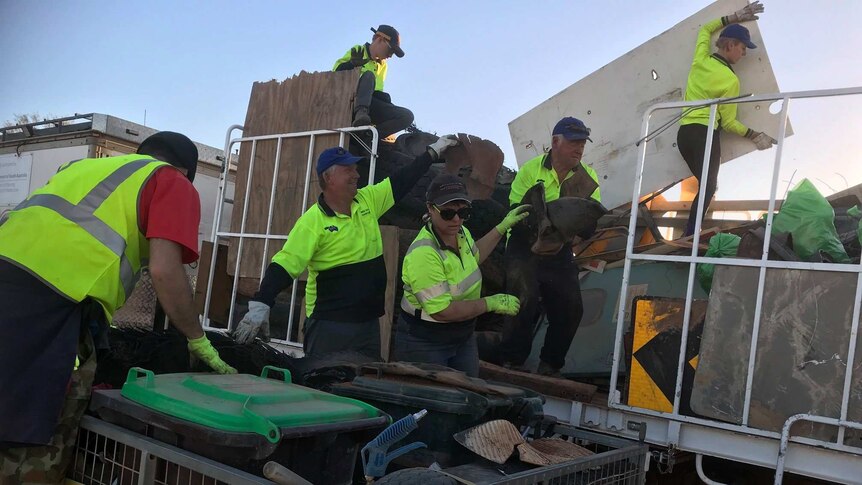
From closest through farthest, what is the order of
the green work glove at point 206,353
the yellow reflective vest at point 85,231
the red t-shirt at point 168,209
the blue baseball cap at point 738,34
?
1. the yellow reflective vest at point 85,231
2. the red t-shirt at point 168,209
3. the green work glove at point 206,353
4. the blue baseball cap at point 738,34

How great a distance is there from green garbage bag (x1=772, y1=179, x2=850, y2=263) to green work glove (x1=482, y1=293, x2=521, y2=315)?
139cm

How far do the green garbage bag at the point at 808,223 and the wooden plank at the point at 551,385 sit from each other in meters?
1.26

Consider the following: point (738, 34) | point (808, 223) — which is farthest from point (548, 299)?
point (738, 34)

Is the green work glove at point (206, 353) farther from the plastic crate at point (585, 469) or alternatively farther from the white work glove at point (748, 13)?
the white work glove at point (748, 13)

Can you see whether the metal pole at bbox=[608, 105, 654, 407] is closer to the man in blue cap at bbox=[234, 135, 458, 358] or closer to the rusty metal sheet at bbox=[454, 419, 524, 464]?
the man in blue cap at bbox=[234, 135, 458, 358]

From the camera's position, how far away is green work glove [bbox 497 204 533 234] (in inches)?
165

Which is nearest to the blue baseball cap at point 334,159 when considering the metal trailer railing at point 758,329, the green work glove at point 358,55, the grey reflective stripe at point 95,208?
the metal trailer railing at point 758,329

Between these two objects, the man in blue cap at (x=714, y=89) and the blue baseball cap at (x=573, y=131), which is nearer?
the blue baseball cap at (x=573, y=131)

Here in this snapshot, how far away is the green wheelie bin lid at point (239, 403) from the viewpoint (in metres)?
1.73

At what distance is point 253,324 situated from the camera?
11.0ft

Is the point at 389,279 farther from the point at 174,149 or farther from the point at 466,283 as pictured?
the point at 174,149

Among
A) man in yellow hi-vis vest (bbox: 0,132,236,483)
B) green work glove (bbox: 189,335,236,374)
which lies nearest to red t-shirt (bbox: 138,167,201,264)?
man in yellow hi-vis vest (bbox: 0,132,236,483)

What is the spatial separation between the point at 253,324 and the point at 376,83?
9.32 feet

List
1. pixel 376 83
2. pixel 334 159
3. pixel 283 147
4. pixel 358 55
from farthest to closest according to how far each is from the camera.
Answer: pixel 358 55 < pixel 376 83 < pixel 283 147 < pixel 334 159
